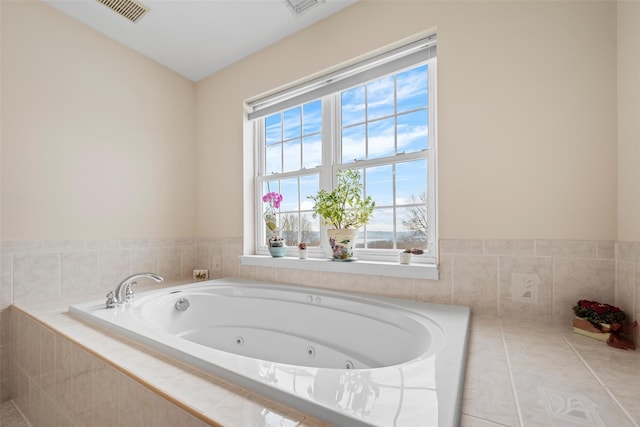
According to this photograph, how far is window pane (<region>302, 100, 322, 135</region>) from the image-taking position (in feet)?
7.41

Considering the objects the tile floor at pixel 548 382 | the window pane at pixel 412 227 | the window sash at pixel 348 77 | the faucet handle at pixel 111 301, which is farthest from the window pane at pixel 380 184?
the faucet handle at pixel 111 301

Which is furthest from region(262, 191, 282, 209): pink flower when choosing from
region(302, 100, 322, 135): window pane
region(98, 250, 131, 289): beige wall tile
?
region(98, 250, 131, 289): beige wall tile

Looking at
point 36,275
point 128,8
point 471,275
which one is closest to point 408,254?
point 471,275

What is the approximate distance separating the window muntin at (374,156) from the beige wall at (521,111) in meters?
0.23

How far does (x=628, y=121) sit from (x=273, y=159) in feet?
7.23

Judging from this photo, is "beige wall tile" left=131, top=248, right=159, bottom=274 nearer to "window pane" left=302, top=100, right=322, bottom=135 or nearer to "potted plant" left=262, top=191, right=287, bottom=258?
"potted plant" left=262, top=191, right=287, bottom=258

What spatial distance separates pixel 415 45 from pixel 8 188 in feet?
8.53

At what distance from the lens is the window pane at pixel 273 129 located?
2.50 meters

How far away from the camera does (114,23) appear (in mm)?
1990

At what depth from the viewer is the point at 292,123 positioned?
2422mm

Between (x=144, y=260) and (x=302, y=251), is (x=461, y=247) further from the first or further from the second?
(x=144, y=260)

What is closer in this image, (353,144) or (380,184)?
(380,184)

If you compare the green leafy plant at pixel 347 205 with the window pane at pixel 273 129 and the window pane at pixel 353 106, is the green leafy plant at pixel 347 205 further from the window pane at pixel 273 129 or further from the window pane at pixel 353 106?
the window pane at pixel 273 129

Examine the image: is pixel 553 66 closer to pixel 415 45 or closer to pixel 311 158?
pixel 415 45
